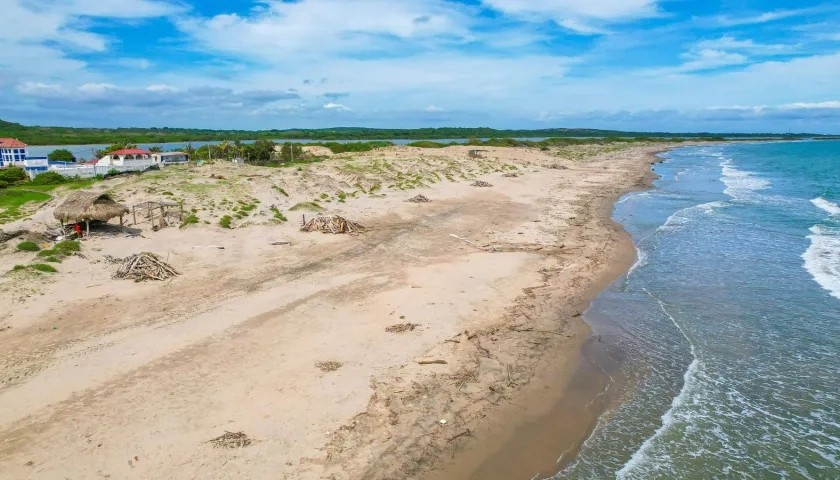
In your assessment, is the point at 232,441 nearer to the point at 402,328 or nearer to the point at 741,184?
the point at 402,328

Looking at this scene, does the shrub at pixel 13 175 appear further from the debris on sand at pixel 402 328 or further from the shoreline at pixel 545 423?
the shoreline at pixel 545 423

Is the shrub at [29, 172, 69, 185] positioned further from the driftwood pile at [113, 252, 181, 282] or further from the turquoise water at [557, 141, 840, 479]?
the turquoise water at [557, 141, 840, 479]

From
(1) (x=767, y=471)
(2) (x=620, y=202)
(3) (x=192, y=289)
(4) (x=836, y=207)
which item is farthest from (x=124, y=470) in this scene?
(4) (x=836, y=207)

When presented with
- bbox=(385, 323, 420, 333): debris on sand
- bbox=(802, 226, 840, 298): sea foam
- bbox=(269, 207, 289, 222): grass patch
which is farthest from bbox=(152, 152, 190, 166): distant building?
bbox=(802, 226, 840, 298): sea foam

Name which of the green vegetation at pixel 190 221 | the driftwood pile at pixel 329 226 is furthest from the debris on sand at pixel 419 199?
the green vegetation at pixel 190 221

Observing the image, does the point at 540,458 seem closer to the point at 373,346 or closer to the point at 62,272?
the point at 373,346

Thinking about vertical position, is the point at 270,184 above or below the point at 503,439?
above
